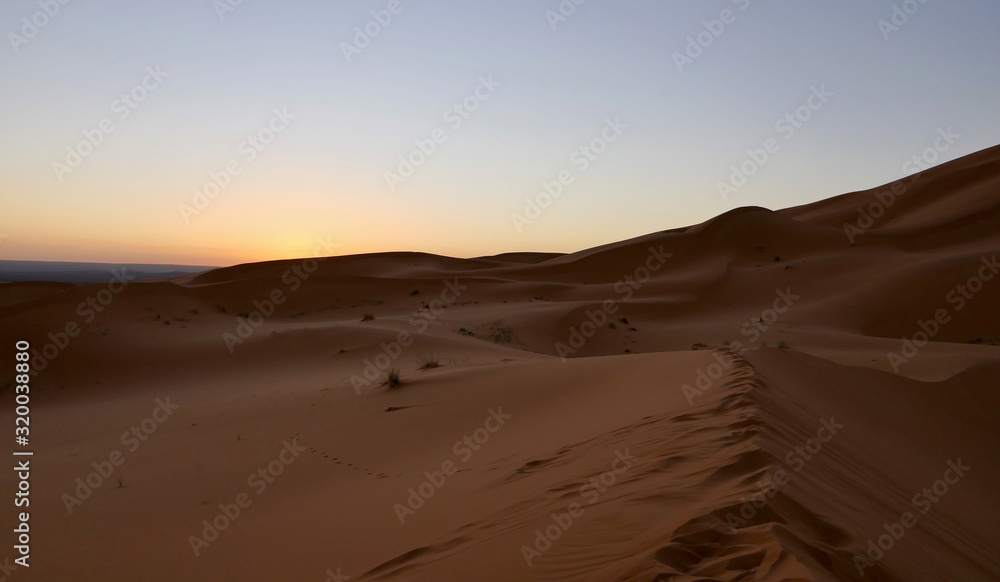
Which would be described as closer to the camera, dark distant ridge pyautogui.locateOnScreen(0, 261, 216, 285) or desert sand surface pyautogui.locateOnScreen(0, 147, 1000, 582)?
desert sand surface pyautogui.locateOnScreen(0, 147, 1000, 582)

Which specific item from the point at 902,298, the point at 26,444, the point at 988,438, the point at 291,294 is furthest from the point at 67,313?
the point at 902,298

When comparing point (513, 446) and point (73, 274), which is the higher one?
point (73, 274)

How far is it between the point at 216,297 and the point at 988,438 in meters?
25.0

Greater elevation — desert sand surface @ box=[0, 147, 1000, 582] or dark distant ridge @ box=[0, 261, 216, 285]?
dark distant ridge @ box=[0, 261, 216, 285]

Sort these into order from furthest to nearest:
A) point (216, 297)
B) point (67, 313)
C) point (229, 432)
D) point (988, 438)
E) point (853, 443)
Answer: point (216, 297) → point (67, 313) → point (229, 432) → point (988, 438) → point (853, 443)

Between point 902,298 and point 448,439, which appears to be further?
point 902,298

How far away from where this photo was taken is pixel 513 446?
5941 millimetres

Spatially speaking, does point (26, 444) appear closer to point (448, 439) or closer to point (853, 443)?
point (448, 439)

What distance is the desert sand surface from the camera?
3.35 m

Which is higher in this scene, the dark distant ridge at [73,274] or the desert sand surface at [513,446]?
the dark distant ridge at [73,274]

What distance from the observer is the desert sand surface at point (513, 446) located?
11.0ft

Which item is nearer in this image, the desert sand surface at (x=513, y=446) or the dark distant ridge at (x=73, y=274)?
the desert sand surface at (x=513, y=446)

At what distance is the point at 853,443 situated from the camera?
17.7 ft

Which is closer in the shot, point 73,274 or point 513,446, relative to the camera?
point 513,446
